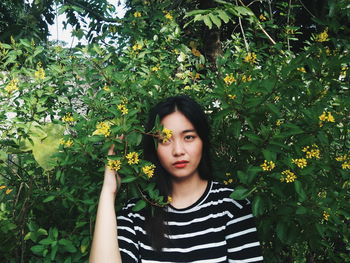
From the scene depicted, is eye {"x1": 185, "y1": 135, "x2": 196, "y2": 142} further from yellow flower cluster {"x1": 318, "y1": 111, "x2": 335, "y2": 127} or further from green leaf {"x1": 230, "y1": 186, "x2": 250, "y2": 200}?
yellow flower cluster {"x1": 318, "y1": 111, "x2": 335, "y2": 127}

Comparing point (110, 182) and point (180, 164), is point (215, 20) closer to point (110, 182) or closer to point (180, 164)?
point (180, 164)

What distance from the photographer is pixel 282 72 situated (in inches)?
56.7

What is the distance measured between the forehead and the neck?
24cm

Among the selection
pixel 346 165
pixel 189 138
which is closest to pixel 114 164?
pixel 189 138

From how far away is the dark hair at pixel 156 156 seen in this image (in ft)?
4.72

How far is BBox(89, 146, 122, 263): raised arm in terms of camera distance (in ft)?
4.43

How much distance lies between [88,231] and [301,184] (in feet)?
2.91

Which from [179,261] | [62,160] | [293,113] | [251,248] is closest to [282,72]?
[293,113]

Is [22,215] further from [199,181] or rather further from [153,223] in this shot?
[199,181]

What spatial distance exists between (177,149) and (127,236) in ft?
1.33

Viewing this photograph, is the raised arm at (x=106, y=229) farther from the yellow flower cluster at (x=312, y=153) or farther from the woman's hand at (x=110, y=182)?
the yellow flower cluster at (x=312, y=153)

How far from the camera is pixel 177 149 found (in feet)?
4.68

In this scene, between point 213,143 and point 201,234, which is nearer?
point 201,234

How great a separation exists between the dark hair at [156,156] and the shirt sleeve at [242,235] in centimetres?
21
